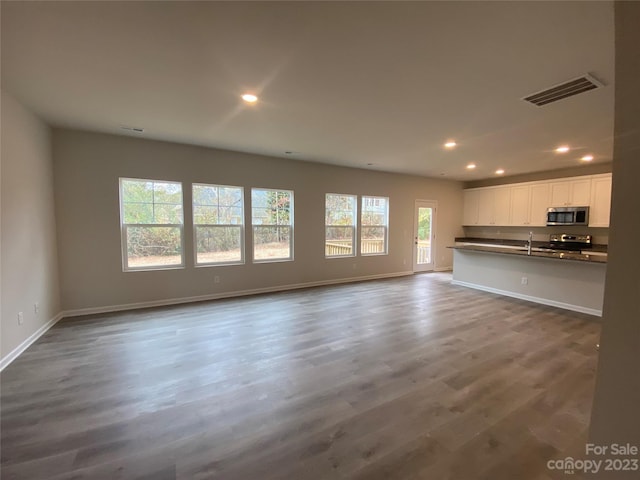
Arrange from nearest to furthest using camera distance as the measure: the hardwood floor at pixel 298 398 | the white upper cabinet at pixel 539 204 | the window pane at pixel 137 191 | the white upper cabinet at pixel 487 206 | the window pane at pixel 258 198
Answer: the hardwood floor at pixel 298 398
the window pane at pixel 137 191
the window pane at pixel 258 198
the white upper cabinet at pixel 539 204
the white upper cabinet at pixel 487 206

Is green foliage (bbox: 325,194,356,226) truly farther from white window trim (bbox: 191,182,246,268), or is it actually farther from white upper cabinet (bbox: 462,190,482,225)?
white upper cabinet (bbox: 462,190,482,225)

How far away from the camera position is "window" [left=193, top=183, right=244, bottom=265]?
5074mm

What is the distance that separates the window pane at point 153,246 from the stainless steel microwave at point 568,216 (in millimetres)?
8023

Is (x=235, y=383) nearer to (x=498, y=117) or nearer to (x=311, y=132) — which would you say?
(x=311, y=132)

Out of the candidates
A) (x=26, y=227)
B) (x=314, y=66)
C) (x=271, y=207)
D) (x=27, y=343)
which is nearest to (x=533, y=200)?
(x=271, y=207)

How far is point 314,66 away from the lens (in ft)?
7.73

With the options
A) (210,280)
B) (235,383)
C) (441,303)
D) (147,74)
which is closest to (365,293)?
(441,303)

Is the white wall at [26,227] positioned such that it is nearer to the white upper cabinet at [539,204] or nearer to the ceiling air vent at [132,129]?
the ceiling air vent at [132,129]

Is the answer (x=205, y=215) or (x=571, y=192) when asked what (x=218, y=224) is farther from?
(x=571, y=192)

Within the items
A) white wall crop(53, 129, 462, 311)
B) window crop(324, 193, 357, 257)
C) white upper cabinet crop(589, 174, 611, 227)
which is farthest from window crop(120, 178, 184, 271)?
white upper cabinet crop(589, 174, 611, 227)

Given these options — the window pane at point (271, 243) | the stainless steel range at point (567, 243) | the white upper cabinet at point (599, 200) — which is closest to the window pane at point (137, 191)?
the window pane at point (271, 243)

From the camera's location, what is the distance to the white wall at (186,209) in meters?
4.17

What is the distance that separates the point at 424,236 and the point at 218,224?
18.7 feet

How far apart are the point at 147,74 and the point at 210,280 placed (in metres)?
3.48
